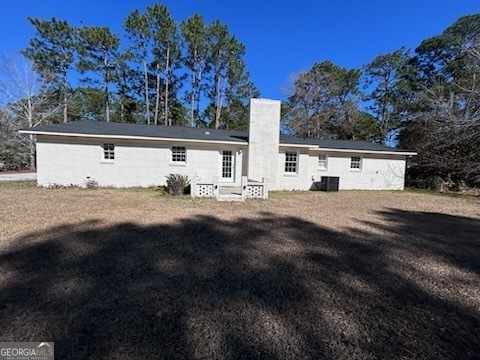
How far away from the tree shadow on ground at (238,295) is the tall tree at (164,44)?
897 inches

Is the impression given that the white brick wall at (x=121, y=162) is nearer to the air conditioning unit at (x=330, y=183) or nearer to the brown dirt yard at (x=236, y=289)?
the air conditioning unit at (x=330, y=183)

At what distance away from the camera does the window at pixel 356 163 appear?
15547 mm

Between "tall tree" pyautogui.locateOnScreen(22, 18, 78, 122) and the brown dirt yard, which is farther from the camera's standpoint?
"tall tree" pyautogui.locateOnScreen(22, 18, 78, 122)

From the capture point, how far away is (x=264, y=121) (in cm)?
1289

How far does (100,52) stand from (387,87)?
104 feet

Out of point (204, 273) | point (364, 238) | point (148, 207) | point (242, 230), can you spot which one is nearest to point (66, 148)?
point (148, 207)

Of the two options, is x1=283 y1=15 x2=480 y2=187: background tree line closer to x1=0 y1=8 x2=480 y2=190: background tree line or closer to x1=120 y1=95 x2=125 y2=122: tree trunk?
x1=0 y1=8 x2=480 y2=190: background tree line

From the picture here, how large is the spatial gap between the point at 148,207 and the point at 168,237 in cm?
318

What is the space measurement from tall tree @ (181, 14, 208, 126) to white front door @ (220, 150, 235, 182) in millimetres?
15069

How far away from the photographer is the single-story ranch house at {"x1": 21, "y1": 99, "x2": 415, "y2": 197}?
1155 centimetres

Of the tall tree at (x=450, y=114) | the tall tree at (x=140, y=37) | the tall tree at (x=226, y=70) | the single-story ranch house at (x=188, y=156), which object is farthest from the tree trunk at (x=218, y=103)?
the tall tree at (x=450, y=114)

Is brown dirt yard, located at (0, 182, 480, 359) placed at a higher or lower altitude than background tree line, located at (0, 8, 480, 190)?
lower

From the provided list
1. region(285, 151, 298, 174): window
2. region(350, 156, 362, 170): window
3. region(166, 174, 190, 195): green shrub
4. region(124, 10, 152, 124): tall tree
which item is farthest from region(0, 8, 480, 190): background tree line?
region(166, 174, 190, 195): green shrub

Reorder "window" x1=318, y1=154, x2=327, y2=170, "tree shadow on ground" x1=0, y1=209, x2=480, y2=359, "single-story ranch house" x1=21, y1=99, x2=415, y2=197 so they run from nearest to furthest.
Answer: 1. "tree shadow on ground" x1=0, y1=209, x2=480, y2=359
2. "single-story ranch house" x1=21, y1=99, x2=415, y2=197
3. "window" x1=318, y1=154, x2=327, y2=170
